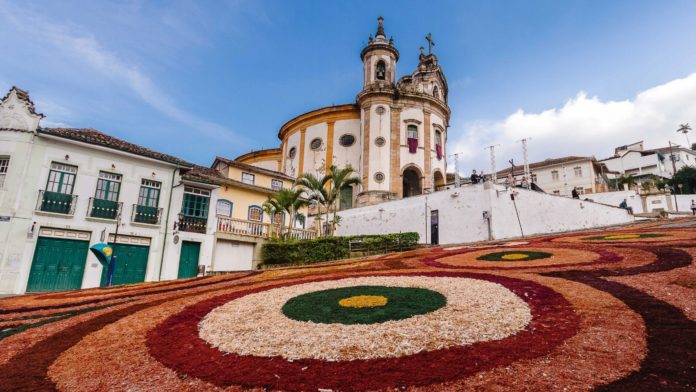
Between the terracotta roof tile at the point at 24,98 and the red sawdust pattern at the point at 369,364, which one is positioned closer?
the red sawdust pattern at the point at 369,364

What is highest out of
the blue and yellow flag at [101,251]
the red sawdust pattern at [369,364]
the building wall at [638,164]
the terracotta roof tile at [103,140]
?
the building wall at [638,164]

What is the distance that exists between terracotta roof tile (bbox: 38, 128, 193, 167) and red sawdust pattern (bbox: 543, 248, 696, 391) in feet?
76.5

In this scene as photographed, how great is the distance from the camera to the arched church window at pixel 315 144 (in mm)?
44469

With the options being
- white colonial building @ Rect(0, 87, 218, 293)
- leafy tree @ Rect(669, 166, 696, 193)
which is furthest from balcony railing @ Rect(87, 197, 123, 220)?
leafy tree @ Rect(669, 166, 696, 193)

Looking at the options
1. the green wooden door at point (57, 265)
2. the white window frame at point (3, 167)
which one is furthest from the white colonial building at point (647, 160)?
the white window frame at point (3, 167)

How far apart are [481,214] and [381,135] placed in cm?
1753

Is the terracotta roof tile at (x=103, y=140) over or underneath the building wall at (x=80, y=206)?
over

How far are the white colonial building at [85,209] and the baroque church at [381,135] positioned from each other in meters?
19.0

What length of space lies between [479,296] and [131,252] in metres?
20.8

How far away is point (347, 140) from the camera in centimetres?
4331

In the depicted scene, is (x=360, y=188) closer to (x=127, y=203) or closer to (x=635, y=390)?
(x=127, y=203)

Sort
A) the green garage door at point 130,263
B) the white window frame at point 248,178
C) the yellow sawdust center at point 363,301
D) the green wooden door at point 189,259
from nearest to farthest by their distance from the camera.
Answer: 1. the yellow sawdust center at point 363,301
2. the green garage door at point 130,263
3. the green wooden door at point 189,259
4. the white window frame at point 248,178

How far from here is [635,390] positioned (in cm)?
396

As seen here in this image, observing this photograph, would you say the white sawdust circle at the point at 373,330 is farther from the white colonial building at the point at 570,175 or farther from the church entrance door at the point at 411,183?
the white colonial building at the point at 570,175
